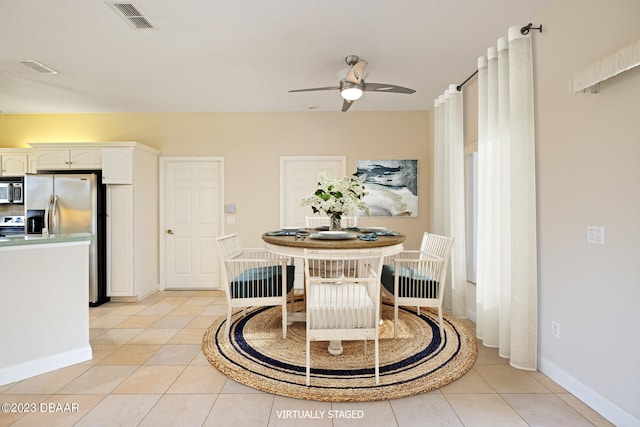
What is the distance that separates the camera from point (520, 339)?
7.63 ft

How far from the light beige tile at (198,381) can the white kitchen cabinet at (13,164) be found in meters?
4.03

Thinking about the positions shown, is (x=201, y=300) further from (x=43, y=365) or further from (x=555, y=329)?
(x=555, y=329)

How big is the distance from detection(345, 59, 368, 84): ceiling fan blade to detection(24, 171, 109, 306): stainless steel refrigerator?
3.39m

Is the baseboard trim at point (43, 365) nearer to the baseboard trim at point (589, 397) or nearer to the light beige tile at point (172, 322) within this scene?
the light beige tile at point (172, 322)

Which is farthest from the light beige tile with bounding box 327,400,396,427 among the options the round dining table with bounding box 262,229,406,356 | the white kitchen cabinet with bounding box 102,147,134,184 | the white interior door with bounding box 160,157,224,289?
the white kitchen cabinet with bounding box 102,147,134,184

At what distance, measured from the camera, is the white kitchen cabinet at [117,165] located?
3969 millimetres

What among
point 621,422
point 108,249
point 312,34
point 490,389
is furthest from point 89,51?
point 621,422

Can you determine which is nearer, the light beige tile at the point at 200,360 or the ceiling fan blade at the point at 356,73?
the light beige tile at the point at 200,360

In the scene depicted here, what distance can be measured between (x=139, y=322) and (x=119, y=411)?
166 centimetres

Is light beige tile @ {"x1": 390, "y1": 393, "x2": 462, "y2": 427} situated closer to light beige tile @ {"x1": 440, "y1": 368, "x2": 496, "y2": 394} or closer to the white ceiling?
light beige tile @ {"x1": 440, "y1": 368, "x2": 496, "y2": 394}

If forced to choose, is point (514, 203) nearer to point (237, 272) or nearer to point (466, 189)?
point (466, 189)

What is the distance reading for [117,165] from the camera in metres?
3.99

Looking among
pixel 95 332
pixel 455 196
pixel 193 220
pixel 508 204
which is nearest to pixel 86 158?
pixel 193 220

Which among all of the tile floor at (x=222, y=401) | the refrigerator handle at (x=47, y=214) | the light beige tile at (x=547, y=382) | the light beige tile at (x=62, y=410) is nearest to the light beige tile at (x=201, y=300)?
the tile floor at (x=222, y=401)
